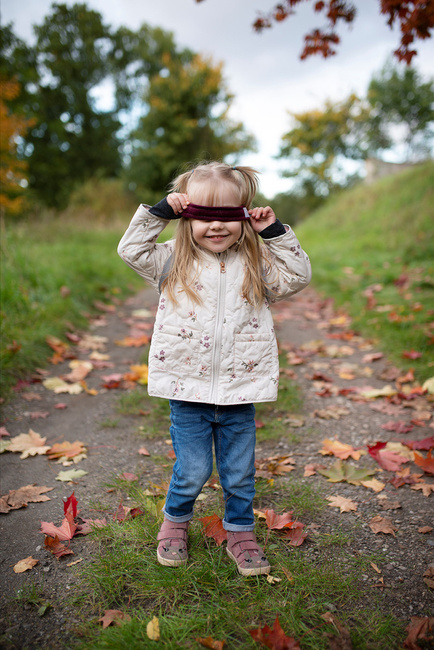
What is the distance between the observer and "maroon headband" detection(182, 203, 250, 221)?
6.16 ft

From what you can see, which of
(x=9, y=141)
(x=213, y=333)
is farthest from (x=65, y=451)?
(x=9, y=141)

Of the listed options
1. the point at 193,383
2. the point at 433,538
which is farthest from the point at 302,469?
the point at 193,383

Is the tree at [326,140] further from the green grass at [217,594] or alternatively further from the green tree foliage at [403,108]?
the green grass at [217,594]

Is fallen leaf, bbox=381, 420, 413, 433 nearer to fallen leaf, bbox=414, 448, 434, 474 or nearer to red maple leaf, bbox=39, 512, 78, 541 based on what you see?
fallen leaf, bbox=414, 448, 434, 474

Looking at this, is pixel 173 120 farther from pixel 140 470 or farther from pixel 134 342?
pixel 140 470

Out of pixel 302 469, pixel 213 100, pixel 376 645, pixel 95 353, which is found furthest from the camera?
pixel 213 100

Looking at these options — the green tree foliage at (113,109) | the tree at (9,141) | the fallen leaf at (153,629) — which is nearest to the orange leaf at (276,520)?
the fallen leaf at (153,629)

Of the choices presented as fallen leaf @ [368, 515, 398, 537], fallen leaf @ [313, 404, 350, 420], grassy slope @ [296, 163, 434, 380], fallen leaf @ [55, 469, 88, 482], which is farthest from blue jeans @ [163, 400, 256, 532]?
grassy slope @ [296, 163, 434, 380]

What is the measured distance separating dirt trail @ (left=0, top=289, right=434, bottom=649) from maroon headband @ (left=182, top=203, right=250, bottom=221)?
143 centimetres

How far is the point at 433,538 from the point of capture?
2012 mm

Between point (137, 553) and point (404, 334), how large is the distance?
3.39 m

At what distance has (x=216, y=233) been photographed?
1.92 m

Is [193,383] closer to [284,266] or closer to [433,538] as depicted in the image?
[284,266]

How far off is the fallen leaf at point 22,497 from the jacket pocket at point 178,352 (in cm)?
98
